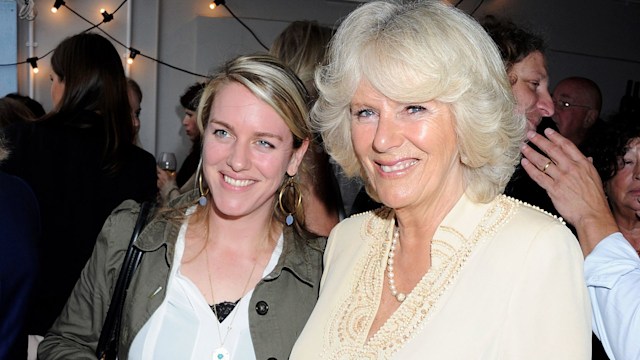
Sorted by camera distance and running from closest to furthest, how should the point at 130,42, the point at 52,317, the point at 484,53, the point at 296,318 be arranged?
the point at 484,53 → the point at 296,318 → the point at 52,317 → the point at 130,42

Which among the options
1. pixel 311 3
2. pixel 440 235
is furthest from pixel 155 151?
pixel 440 235

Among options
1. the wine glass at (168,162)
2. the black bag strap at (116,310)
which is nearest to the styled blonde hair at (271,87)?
the black bag strap at (116,310)

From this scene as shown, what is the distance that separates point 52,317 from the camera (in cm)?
301

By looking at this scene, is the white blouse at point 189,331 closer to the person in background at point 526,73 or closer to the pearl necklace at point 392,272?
the pearl necklace at point 392,272

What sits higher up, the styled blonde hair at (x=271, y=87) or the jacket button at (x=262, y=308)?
the styled blonde hair at (x=271, y=87)

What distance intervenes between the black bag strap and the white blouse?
0.26 ft

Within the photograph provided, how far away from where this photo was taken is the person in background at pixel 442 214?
1.46 meters

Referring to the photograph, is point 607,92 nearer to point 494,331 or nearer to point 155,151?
point 155,151

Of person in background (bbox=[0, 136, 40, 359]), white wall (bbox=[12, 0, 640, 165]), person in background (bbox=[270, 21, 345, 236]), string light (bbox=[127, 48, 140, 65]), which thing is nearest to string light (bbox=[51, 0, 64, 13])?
white wall (bbox=[12, 0, 640, 165])

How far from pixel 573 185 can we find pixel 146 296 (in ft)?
4.31

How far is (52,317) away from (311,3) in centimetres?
488

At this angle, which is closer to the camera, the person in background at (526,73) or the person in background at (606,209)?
the person in background at (606,209)

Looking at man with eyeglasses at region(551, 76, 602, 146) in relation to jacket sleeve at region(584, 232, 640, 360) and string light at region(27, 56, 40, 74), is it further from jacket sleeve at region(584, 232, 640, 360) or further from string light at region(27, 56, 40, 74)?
string light at region(27, 56, 40, 74)

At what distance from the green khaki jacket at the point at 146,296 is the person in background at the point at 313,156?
43 cm
